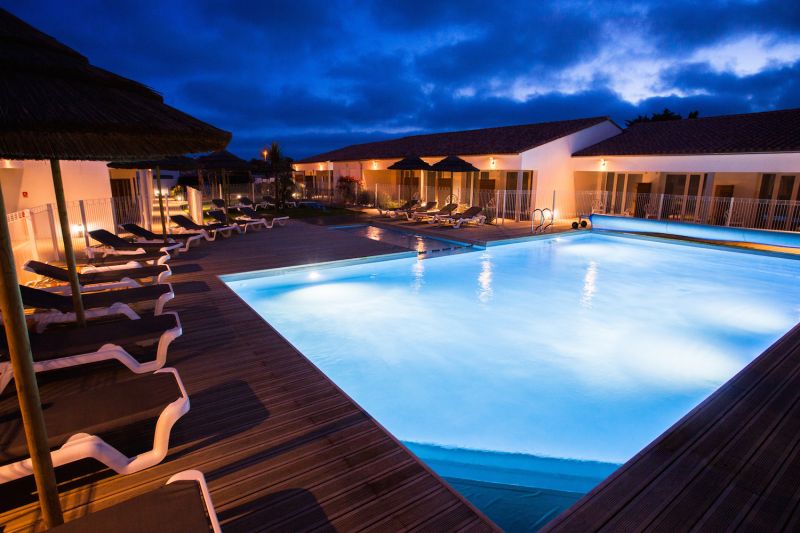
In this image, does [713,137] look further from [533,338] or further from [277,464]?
[277,464]

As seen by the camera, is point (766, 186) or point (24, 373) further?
point (766, 186)

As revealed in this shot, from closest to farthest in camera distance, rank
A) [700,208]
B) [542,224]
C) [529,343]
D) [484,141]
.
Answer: [529,343], [700,208], [542,224], [484,141]

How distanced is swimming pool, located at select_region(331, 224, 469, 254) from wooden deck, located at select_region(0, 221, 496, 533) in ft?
24.1

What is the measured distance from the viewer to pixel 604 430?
463cm

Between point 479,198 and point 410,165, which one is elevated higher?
point 410,165

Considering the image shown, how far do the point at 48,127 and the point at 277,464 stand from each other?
2.35 m

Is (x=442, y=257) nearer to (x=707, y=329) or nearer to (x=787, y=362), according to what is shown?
(x=707, y=329)

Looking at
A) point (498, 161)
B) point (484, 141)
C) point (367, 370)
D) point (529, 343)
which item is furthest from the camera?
point (484, 141)

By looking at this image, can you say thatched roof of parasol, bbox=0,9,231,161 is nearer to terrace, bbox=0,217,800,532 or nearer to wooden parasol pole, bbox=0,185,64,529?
wooden parasol pole, bbox=0,185,64,529

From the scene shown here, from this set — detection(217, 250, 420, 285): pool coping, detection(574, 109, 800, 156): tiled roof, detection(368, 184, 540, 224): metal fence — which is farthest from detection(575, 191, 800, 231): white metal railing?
detection(217, 250, 420, 285): pool coping

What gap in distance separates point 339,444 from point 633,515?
1969 mm

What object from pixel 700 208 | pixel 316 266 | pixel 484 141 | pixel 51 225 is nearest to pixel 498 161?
pixel 484 141

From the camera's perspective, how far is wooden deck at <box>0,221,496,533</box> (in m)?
2.41

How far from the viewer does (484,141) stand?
21328 millimetres
